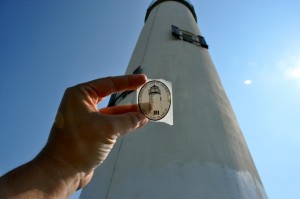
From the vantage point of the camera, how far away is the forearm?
3.41 ft

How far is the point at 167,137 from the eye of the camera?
3.60 m

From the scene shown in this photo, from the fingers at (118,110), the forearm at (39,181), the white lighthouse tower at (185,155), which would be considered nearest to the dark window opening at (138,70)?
the white lighthouse tower at (185,155)

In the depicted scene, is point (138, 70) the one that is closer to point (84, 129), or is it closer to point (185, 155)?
point (185, 155)

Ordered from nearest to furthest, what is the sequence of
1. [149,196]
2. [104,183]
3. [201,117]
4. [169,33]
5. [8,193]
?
[8,193]
[149,196]
[104,183]
[201,117]
[169,33]

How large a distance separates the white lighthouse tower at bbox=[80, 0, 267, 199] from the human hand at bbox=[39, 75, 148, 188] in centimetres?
180

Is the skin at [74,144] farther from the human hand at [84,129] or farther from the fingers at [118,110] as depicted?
the fingers at [118,110]

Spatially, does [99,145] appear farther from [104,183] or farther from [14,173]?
[104,183]

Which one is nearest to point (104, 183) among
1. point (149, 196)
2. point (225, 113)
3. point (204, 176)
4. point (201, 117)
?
point (149, 196)

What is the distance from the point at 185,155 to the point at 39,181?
7.96 ft

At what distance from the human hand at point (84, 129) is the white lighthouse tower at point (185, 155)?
1.80 m

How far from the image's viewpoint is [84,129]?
1.28m

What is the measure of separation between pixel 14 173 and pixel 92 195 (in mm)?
2521

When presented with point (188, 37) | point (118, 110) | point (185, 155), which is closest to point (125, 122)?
point (118, 110)

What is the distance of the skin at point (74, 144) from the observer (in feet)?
3.66
